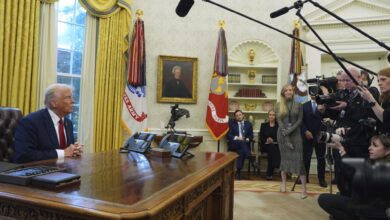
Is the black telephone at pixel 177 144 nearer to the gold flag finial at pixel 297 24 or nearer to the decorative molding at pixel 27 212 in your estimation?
the decorative molding at pixel 27 212

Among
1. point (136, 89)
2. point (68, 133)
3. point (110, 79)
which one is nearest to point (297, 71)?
point (136, 89)

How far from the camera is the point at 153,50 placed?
6.00 metres

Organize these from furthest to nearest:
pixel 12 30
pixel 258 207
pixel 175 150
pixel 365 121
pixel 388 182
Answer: pixel 12 30 → pixel 258 207 → pixel 365 121 → pixel 175 150 → pixel 388 182

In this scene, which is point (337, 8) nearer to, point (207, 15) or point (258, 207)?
point (207, 15)

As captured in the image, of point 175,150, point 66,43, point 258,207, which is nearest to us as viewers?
point 175,150

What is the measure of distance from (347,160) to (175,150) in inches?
A: 68.1

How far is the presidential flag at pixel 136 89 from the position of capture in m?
5.44

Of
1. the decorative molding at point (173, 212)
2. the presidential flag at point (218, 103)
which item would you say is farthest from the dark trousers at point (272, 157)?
the decorative molding at point (173, 212)

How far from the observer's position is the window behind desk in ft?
16.0

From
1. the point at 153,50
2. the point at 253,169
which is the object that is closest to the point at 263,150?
the point at 253,169

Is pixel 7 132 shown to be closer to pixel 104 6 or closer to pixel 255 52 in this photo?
pixel 104 6

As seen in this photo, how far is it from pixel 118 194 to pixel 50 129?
4.50 feet

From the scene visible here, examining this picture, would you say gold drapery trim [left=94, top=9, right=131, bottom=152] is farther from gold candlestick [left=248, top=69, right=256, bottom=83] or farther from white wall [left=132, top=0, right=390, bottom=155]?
gold candlestick [left=248, top=69, right=256, bottom=83]

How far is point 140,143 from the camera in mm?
2465
